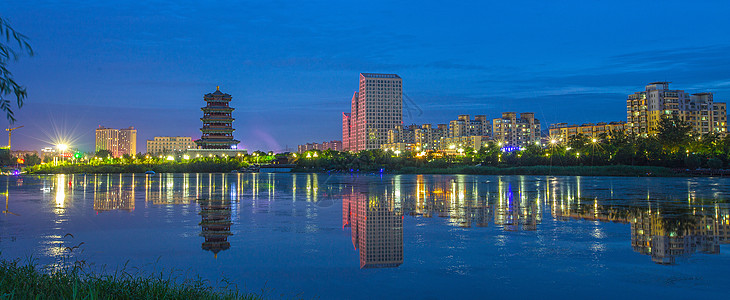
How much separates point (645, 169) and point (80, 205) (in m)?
67.7

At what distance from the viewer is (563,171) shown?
79062 millimetres

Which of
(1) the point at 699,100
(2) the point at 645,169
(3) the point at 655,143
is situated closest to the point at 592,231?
(2) the point at 645,169

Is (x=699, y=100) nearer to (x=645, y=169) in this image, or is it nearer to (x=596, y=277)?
(x=645, y=169)

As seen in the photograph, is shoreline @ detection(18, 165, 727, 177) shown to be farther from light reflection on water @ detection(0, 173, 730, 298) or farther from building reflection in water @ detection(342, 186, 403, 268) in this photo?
building reflection in water @ detection(342, 186, 403, 268)

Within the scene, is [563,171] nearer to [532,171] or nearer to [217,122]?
[532,171]

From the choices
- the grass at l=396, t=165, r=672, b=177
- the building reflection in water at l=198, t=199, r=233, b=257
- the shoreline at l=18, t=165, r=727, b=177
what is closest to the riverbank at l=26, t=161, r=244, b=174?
the shoreline at l=18, t=165, r=727, b=177

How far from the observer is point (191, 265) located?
10.9 m

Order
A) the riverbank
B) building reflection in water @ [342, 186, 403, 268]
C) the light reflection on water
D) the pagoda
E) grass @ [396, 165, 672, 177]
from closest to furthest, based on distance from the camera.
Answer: building reflection in water @ [342, 186, 403, 268] < the light reflection on water < grass @ [396, 165, 672, 177] < the riverbank < the pagoda

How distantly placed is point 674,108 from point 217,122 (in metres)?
144

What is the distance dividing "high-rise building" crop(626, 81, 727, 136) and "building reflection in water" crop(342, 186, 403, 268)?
172 m

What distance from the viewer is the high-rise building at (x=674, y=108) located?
175625mm

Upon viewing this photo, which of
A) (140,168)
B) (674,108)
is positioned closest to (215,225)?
(140,168)

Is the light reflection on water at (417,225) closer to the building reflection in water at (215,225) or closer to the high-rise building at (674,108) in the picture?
the building reflection in water at (215,225)

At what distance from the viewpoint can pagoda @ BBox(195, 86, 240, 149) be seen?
131625 mm
